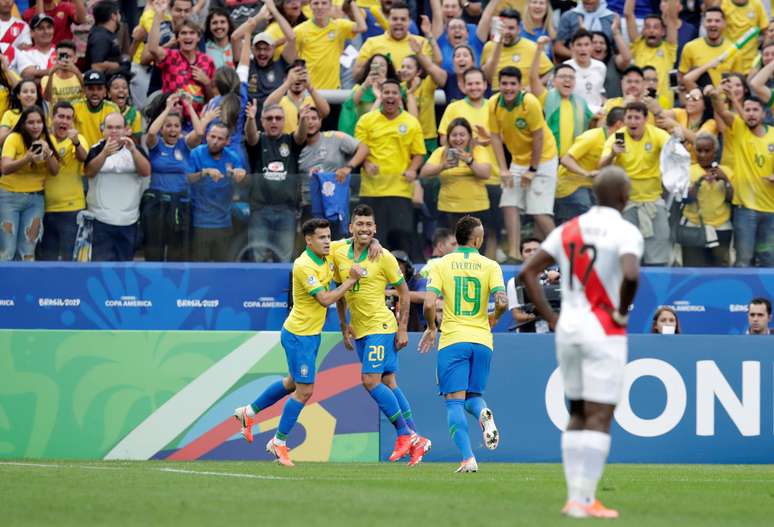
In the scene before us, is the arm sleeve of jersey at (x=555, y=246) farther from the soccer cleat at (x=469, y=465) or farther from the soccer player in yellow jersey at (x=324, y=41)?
the soccer player in yellow jersey at (x=324, y=41)

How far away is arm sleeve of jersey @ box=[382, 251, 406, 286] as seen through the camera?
1436 centimetres

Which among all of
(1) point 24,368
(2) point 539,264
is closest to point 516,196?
(1) point 24,368

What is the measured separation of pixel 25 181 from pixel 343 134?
13.0 feet

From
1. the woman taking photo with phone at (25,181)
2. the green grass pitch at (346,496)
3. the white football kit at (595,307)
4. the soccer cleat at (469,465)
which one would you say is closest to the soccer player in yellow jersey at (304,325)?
the green grass pitch at (346,496)

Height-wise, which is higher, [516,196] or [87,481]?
[516,196]

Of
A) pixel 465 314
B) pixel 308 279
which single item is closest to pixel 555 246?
pixel 465 314

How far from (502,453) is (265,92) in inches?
246

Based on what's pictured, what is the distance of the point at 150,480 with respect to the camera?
11.0 metres

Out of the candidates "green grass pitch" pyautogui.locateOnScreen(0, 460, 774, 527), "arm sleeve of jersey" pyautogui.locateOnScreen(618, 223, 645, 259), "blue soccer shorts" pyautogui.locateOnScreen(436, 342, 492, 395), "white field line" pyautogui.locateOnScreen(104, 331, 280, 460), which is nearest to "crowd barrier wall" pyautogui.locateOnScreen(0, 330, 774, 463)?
"white field line" pyautogui.locateOnScreen(104, 331, 280, 460)

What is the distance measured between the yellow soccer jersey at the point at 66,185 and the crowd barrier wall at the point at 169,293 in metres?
0.73

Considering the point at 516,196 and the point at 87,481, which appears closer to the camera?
the point at 87,481

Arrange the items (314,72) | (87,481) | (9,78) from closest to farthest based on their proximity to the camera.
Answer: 1. (87,481)
2. (9,78)
3. (314,72)

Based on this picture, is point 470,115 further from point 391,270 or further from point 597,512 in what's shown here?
point 597,512

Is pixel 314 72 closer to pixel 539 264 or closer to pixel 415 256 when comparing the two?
pixel 415 256
